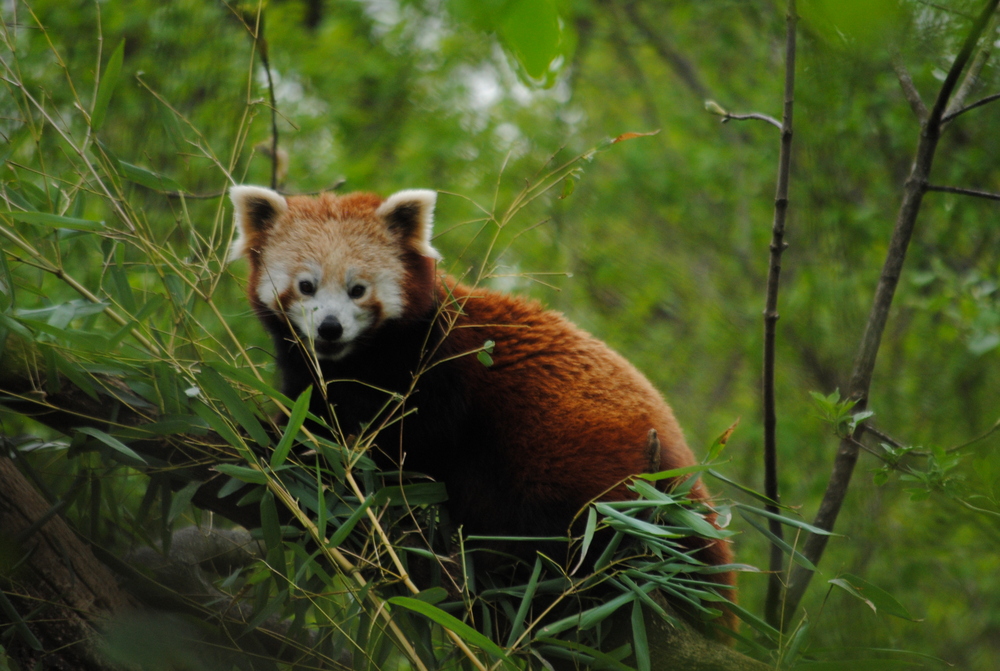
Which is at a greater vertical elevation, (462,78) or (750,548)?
(462,78)

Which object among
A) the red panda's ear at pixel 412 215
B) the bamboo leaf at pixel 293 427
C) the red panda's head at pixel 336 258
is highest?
the red panda's ear at pixel 412 215

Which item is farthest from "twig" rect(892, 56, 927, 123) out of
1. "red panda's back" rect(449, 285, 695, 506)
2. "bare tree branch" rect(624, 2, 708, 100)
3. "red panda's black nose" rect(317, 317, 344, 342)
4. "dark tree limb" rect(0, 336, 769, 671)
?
"bare tree branch" rect(624, 2, 708, 100)

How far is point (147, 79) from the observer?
15.5 feet

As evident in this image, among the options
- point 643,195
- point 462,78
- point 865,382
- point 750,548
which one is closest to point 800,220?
point 643,195

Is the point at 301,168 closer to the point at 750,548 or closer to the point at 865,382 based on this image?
the point at 750,548

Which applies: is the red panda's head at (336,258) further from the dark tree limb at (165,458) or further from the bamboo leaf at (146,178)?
the dark tree limb at (165,458)

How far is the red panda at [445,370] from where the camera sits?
2.17 metres

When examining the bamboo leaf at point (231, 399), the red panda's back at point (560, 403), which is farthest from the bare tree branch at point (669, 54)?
the bamboo leaf at point (231, 399)

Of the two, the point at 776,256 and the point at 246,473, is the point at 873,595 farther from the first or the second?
the point at 246,473

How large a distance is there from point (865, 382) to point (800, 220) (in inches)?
163

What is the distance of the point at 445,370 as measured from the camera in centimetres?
230

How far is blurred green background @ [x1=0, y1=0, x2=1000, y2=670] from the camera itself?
2.90 meters

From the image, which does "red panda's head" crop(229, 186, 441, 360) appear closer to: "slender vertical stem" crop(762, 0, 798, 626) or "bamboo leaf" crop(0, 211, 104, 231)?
"bamboo leaf" crop(0, 211, 104, 231)

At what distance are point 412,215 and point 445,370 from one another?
0.58 meters
